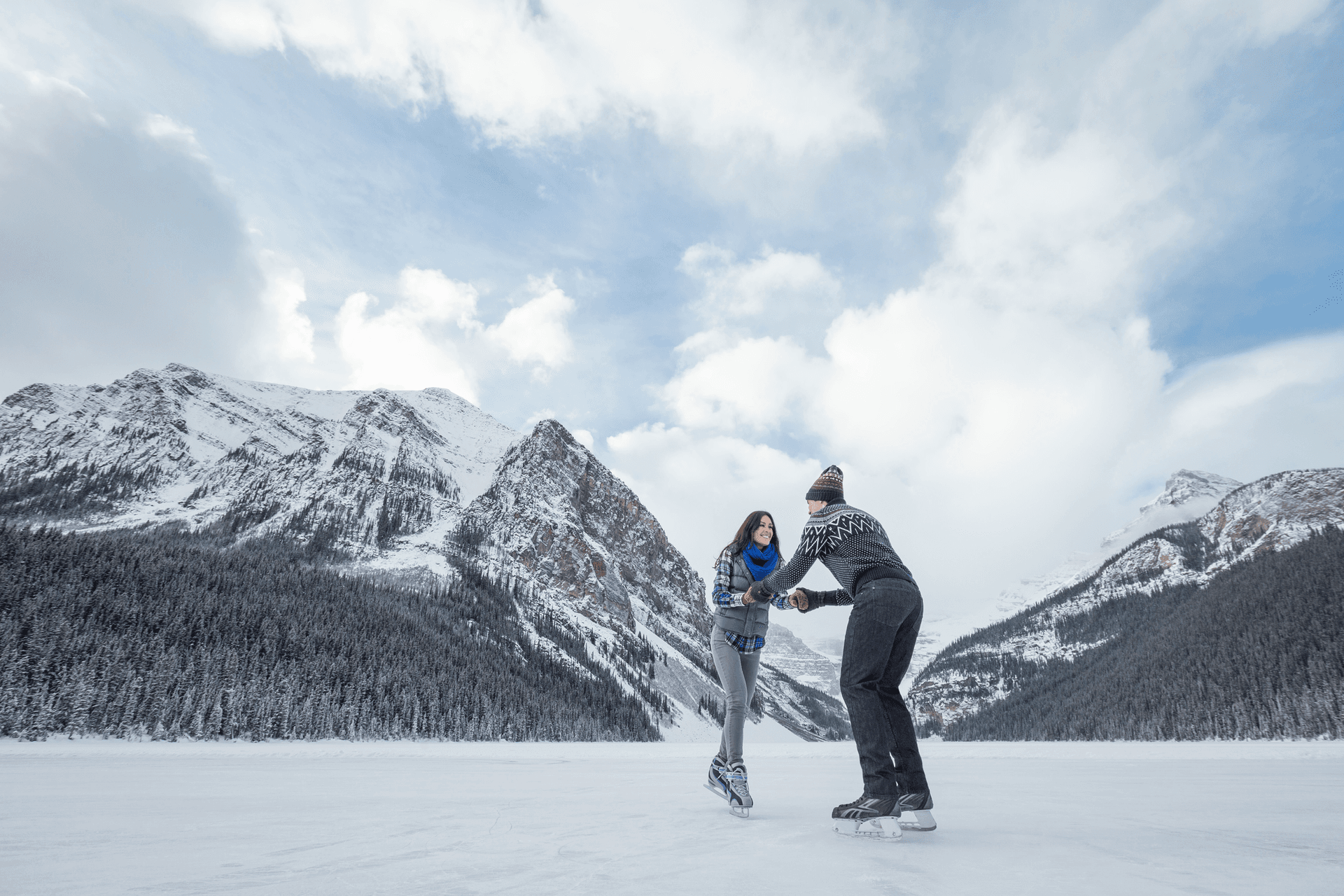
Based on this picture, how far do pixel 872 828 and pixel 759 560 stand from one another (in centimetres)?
254

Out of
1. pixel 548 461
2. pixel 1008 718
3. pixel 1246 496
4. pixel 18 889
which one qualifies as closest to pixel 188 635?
pixel 18 889

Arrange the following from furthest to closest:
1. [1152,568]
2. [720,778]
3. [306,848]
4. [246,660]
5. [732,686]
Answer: [1152,568], [246,660], [732,686], [720,778], [306,848]

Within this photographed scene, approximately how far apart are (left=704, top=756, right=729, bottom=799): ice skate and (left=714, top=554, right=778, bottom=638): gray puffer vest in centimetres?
121

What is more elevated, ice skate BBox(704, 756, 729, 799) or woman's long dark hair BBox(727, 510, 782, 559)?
woman's long dark hair BBox(727, 510, 782, 559)

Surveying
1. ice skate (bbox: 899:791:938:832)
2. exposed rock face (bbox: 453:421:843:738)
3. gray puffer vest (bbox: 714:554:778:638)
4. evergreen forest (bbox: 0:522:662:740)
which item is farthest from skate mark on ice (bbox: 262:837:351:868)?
exposed rock face (bbox: 453:421:843:738)

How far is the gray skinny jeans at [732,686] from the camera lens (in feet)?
19.1

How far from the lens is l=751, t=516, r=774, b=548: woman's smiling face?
6.18m

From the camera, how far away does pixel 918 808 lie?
426 cm

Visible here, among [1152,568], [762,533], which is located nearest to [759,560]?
[762,533]

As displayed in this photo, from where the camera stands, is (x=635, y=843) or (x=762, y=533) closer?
(x=635, y=843)

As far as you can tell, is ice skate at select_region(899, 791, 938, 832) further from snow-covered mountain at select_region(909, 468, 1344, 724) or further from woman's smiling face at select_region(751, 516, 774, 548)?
snow-covered mountain at select_region(909, 468, 1344, 724)

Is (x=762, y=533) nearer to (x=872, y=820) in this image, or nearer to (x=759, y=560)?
(x=759, y=560)

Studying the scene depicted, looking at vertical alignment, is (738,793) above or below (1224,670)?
above

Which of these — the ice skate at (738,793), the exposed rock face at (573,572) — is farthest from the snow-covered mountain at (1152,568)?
the ice skate at (738,793)
